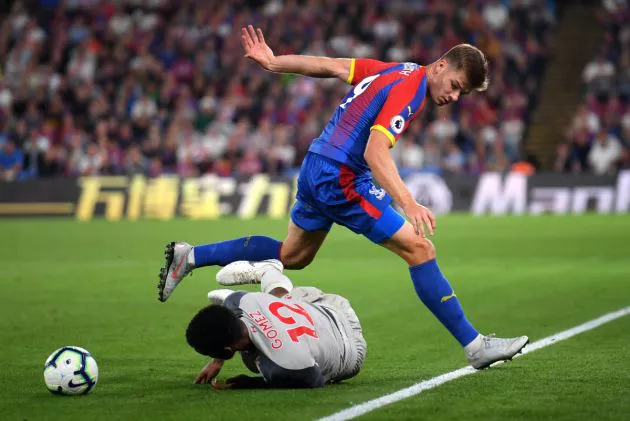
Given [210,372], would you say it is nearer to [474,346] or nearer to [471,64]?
[474,346]

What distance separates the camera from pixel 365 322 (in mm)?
9961

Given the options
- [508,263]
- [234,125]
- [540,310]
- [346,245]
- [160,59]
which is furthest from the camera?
[160,59]

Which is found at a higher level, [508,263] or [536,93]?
[536,93]

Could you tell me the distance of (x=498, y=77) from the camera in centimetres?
2773

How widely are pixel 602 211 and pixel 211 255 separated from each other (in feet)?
54.4

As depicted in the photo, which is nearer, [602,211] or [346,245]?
[346,245]

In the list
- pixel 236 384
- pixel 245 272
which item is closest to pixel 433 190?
pixel 245 272

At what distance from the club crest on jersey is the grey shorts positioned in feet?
3.52

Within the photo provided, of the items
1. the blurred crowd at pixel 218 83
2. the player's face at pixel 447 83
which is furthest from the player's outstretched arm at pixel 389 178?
the blurred crowd at pixel 218 83

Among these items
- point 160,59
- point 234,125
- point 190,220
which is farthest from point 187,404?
point 160,59

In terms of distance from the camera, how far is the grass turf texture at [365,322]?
242 inches

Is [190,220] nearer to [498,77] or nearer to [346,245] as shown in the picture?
[346,245]

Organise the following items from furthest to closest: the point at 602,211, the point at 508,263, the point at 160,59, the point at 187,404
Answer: the point at 160,59, the point at 602,211, the point at 508,263, the point at 187,404

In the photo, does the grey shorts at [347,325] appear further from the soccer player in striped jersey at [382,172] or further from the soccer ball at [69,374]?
the soccer ball at [69,374]
